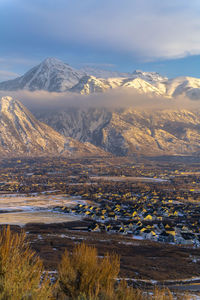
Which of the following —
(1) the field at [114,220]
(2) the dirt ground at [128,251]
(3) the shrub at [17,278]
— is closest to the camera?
(3) the shrub at [17,278]

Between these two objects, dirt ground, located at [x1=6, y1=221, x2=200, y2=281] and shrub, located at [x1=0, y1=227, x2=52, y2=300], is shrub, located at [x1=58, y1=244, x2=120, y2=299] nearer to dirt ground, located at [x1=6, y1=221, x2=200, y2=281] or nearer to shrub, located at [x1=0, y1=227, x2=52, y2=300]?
shrub, located at [x1=0, y1=227, x2=52, y2=300]

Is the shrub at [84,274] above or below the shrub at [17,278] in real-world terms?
below

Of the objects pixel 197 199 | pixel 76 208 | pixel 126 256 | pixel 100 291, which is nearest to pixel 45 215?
pixel 76 208

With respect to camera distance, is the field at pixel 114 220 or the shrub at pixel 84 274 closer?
the shrub at pixel 84 274

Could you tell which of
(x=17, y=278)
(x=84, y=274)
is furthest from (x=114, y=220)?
(x=17, y=278)

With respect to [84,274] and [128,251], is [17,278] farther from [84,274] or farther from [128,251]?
[128,251]

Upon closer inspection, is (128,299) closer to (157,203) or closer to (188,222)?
(188,222)

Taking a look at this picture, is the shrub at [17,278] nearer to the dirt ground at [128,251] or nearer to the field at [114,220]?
the field at [114,220]

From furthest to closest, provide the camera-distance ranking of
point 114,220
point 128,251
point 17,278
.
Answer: point 114,220
point 128,251
point 17,278

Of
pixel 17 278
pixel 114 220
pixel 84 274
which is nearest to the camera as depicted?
pixel 17 278

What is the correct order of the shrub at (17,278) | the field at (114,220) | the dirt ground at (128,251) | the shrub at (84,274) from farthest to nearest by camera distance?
the field at (114,220) < the dirt ground at (128,251) < the shrub at (84,274) < the shrub at (17,278)

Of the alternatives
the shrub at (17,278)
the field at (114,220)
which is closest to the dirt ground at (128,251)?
the field at (114,220)
